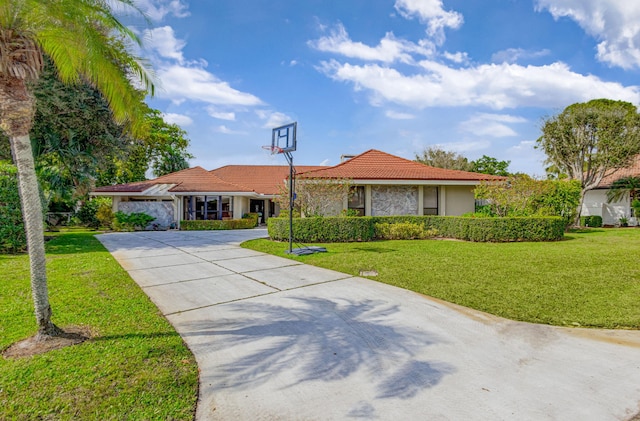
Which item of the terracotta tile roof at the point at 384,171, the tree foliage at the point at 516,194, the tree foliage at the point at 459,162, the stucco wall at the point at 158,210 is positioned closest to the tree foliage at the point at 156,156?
the stucco wall at the point at 158,210

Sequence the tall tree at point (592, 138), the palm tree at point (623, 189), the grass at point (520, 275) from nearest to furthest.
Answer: the grass at point (520, 275) → the tall tree at point (592, 138) → the palm tree at point (623, 189)

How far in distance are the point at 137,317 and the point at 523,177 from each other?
55.0ft

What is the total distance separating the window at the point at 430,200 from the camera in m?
19.0

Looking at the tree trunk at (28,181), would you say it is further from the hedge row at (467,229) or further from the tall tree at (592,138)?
the tall tree at (592,138)

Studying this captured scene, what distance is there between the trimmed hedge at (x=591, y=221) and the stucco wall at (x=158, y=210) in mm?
29214

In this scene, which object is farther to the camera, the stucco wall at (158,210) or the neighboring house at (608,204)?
the neighboring house at (608,204)

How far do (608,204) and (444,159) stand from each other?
1846 cm

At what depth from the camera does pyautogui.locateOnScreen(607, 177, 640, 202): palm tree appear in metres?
22.7

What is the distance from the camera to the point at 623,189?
76.1 ft

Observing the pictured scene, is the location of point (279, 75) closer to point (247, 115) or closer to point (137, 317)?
point (247, 115)

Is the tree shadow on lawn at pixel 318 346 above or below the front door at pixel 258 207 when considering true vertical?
below

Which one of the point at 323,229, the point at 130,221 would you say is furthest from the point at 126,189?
the point at 323,229

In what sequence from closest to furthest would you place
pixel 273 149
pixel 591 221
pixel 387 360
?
pixel 387 360 < pixel 273 149 < pixel 591 221

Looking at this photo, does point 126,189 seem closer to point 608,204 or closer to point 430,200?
point 430,200
